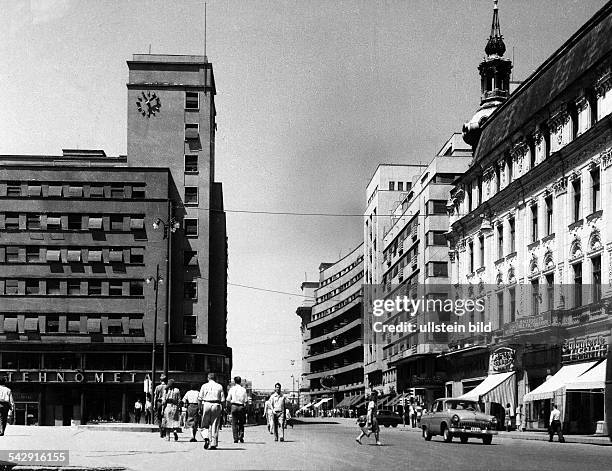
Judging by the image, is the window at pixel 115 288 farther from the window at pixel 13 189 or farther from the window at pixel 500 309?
the window at pixel 500 309

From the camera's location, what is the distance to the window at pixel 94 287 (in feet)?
272

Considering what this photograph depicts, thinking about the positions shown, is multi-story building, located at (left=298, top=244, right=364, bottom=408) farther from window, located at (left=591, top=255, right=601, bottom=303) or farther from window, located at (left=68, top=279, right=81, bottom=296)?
window, located at (left=591, top=255, right=601, bottom=303)

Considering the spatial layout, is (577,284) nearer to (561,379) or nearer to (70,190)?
(561,379)

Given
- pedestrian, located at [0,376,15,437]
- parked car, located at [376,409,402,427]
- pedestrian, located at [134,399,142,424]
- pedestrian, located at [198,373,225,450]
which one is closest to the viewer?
pedestrian, located at [198,373,225,450]

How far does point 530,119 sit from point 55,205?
46010mm

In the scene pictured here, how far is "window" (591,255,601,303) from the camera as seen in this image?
41.3 meters

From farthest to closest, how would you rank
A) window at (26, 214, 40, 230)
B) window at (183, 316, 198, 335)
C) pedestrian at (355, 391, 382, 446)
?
window at (183, 316, 198, 335)
window at (26, 214, 40, 230)
pedestrian at (355, 391, 382, 446)

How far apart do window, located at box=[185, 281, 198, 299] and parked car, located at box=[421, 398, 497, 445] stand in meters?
52.7

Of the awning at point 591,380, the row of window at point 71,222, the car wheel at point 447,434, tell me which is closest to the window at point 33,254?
the row of window at point 71,222

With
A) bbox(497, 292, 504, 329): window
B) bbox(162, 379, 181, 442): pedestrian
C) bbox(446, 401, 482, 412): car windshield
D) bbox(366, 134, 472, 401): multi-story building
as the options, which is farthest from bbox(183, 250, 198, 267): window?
bbox(162, 379, 181, 442): pedestrian

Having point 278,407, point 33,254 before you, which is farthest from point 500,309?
point 33,254

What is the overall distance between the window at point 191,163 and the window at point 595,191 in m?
49.7

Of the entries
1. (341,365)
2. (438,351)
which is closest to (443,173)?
(438,351)

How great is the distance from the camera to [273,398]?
31.4m
